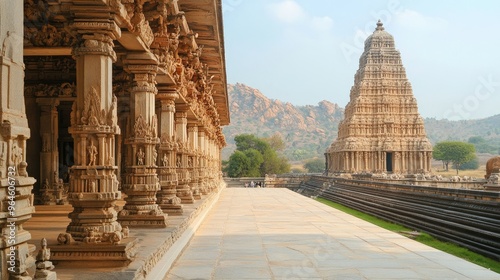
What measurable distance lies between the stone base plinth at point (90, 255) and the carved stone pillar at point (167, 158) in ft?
18.0

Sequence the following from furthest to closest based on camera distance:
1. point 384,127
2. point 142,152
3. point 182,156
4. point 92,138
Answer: point 384,127, point 182,156, point 142,152, point 92,138

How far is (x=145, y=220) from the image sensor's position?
28.6 feet

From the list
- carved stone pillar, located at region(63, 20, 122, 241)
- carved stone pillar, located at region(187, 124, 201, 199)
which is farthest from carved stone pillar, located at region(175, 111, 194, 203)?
carved stone pillar, located at region(63, 20, 122, 241)

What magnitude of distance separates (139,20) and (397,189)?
63.7 ft

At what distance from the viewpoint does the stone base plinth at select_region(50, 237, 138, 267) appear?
17.6 ft

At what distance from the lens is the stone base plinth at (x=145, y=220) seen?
8.70 m

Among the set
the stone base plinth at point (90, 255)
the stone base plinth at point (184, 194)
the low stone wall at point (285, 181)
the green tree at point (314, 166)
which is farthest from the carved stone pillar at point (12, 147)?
the green tree at point (314, 166)

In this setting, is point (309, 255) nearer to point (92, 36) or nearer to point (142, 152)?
point (142, 152)

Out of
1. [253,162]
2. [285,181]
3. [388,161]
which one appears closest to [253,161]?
[253,162]

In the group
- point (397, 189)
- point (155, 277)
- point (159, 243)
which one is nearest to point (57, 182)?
point (159, 243)

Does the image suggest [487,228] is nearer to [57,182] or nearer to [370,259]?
[370,259]

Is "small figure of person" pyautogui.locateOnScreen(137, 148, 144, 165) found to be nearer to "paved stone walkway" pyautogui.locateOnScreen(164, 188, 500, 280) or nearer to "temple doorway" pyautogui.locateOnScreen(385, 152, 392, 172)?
"paved stone walkway" pyautogui.locateOnScreen(164, 188, 500, 280)

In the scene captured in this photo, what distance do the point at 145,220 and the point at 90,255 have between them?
3293 mm

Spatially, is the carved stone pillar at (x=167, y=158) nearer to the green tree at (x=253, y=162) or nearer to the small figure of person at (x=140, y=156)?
the small figure of person at (x=140, y=156)
